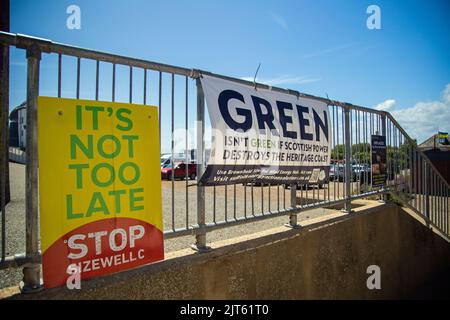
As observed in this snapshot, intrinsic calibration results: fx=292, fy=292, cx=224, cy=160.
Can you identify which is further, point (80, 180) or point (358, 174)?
point (358, 174)

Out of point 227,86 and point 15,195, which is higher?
point 227,86

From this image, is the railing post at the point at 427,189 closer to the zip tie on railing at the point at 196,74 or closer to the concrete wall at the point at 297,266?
the concrete wall at the point at 297,266

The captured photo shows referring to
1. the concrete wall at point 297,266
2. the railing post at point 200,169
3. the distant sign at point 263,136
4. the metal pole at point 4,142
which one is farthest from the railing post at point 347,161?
the metal pole at point 4,142

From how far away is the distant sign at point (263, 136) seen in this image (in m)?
2.36

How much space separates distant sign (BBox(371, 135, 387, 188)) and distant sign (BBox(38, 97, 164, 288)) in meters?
3.67

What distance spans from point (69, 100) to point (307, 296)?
9.07 ft

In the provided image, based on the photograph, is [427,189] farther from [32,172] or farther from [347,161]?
[32,172]

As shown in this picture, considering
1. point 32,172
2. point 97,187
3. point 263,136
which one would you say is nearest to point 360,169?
point 263,136

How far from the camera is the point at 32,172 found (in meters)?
1.61

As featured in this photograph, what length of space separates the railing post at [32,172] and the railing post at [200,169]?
106 centimetres

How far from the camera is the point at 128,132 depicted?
6.17ft
